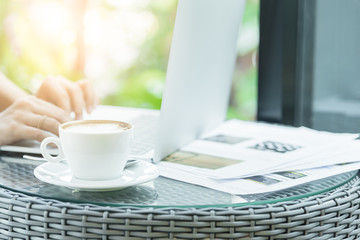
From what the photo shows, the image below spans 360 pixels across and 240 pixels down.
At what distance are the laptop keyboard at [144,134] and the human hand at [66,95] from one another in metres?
0.12

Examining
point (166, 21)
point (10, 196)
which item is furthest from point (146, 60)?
point (10, 196)

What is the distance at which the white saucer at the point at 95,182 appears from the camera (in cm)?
67

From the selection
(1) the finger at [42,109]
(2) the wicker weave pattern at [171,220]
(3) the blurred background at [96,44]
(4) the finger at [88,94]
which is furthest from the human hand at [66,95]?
(3) the blurred background at [96,44]

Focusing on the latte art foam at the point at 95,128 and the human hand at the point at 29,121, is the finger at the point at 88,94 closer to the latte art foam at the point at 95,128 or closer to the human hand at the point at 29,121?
the human hand at the point at 29,121

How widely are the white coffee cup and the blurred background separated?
219 cm

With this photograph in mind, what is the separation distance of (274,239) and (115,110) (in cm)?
67

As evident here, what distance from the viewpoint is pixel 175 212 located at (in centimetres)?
62

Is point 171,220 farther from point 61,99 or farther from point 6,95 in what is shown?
point 6,95

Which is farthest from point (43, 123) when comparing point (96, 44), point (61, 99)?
point (96, 44)

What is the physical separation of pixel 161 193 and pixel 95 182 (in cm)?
9

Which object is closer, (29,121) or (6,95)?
(29,121)

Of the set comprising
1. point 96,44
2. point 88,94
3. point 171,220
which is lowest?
point 171,220

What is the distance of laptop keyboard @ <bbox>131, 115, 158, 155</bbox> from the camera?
3.04 ft

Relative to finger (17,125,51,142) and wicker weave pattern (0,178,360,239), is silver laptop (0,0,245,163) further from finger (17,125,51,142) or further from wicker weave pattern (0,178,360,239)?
wicker weave pattern (0,178,360,239)
